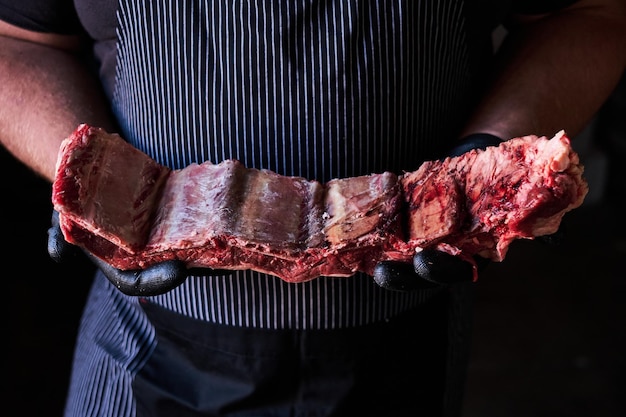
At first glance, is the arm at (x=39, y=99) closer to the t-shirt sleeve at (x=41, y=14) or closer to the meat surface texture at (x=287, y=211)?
the t-shirt sleeve at (x=41, y=14)

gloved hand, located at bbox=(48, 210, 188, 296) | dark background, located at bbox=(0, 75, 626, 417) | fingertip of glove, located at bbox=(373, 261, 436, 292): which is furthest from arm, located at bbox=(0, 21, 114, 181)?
dark background, located at bbox=(0, 75, 626, 417)

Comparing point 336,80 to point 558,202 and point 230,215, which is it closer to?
point 230,215

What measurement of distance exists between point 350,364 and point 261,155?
1.70 ft

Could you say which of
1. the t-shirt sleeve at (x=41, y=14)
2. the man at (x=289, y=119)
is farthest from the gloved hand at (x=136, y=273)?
the t-shirt sleeve at (x=41, y=14)

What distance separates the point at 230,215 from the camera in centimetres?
134

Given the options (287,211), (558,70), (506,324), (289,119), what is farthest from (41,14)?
(506,324)

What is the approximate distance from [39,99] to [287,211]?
0.71 metres

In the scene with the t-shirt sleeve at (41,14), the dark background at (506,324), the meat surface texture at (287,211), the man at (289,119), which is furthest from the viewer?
the dark background at (506,324)

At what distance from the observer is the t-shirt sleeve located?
63.4 inches

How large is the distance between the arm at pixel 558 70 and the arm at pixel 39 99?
3.05 feet

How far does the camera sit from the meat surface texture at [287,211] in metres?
1.30

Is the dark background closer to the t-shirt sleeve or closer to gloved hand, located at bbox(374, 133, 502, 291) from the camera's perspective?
the t-shirt sleeve

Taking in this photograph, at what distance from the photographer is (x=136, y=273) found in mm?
1391

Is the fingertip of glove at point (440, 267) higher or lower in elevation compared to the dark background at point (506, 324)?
higher
